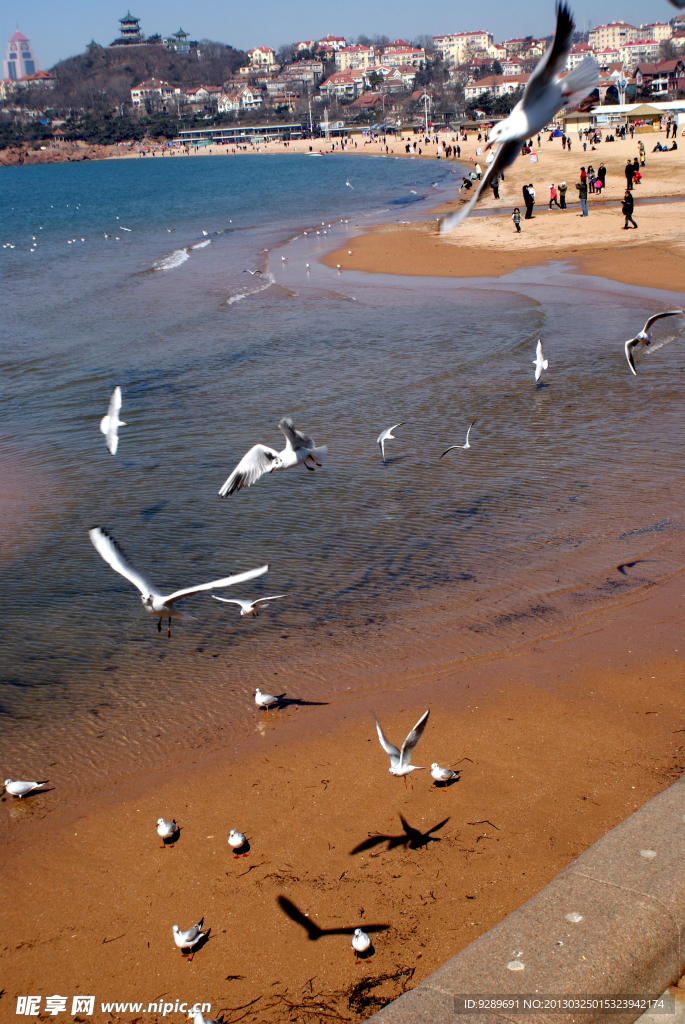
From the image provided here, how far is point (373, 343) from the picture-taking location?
62.7ft

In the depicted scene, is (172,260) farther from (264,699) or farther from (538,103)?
(538,103)

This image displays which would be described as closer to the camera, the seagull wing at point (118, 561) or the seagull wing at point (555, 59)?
the seagull wing at point (555, 59)

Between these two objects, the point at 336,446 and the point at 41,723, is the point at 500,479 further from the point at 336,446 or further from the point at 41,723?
the point at 41,723

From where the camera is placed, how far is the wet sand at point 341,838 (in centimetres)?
482

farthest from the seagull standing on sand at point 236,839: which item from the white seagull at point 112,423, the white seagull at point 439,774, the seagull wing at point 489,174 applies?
the white seagull at point 112,423

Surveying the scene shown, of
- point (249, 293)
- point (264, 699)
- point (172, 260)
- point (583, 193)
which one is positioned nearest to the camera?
point (264, 699)

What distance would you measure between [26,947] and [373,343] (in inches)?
617

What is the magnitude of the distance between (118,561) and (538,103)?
4.56 meters

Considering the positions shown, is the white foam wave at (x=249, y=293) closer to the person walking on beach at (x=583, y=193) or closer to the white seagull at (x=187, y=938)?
the person walking on beach at (x=583, y=193)

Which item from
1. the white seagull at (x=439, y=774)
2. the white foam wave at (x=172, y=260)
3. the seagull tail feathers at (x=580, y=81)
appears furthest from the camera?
the white foam wave at (x=172, y=260)

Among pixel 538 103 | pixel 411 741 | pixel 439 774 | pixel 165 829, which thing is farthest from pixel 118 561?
pixel 538 103

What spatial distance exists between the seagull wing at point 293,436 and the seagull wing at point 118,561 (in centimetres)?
172

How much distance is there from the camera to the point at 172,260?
37.2 meters

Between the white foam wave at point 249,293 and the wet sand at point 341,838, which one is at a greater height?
the white foam wave at point 249,293
